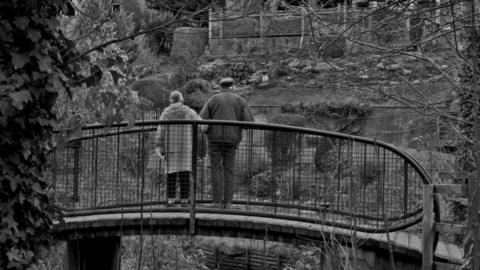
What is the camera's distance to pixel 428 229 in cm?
587

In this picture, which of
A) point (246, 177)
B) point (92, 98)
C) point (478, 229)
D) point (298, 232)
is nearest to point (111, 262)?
point (246, 177)

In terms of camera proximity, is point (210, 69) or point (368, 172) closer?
point (368, 172)

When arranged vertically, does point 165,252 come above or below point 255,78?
below

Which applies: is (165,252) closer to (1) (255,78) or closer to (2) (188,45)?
(1) (255,78)

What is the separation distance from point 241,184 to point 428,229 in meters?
2.89

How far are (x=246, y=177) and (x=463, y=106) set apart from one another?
2583 mm

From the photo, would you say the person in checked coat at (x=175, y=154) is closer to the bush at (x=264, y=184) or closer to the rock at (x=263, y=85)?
the bush at (x=264, y=184)

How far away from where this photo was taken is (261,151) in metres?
8.04

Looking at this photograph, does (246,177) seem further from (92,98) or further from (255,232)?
(92,98)

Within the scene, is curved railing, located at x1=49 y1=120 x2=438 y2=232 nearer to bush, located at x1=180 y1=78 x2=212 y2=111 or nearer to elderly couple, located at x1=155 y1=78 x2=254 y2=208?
elderly couple, located at x1=155 y1=78 x2=254 y2=208

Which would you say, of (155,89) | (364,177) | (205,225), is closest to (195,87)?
(155,89)

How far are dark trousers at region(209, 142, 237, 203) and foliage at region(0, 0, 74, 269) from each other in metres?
4.30

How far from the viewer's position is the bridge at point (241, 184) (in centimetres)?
741

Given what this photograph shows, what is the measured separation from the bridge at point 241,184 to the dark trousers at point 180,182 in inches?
1.9
